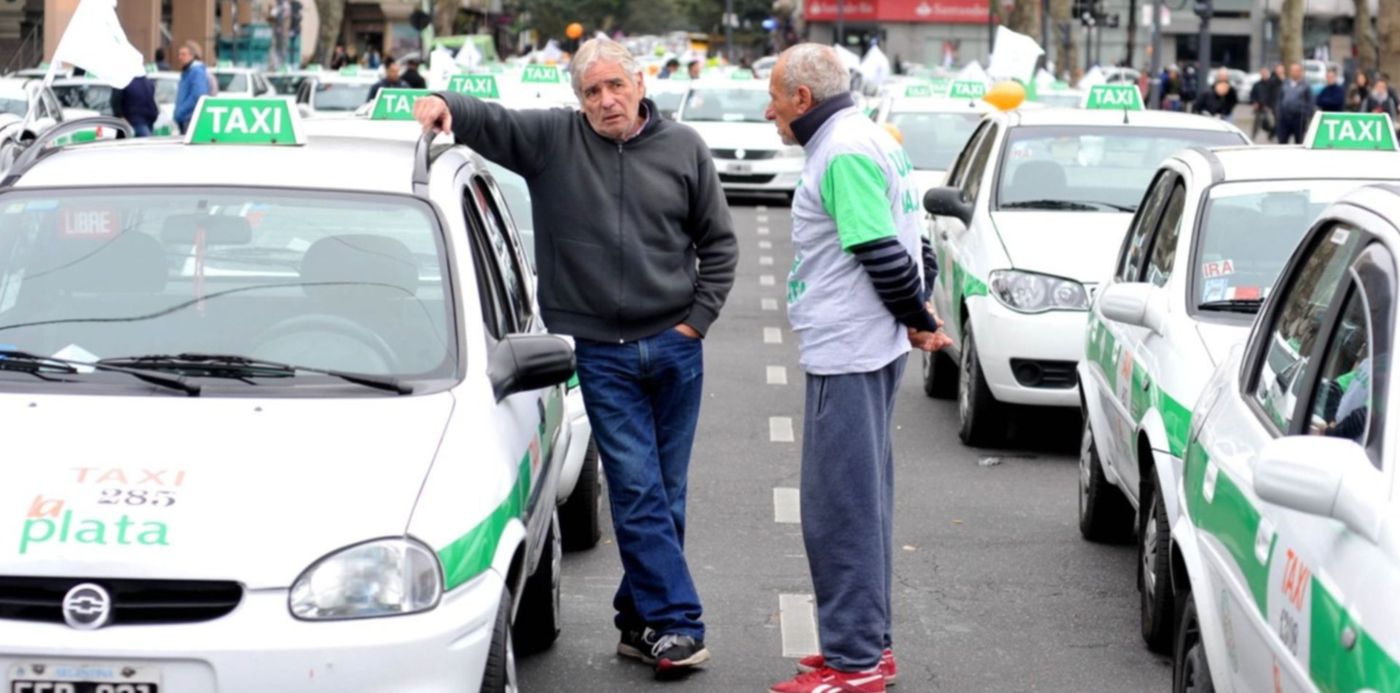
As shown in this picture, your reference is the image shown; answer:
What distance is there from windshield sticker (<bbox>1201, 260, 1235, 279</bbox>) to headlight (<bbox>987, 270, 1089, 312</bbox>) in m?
2.63

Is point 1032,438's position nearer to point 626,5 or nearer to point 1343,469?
point 1343,469

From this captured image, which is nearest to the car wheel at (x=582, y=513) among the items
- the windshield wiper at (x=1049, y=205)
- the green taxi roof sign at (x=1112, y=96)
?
the windshield wiper at (x=1049, y=205)

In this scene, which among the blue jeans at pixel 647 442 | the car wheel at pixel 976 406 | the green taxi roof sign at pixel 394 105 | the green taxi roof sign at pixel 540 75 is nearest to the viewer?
the blue jeans at pixel 647 442

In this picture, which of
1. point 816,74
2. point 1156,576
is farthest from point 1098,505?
point 816,74

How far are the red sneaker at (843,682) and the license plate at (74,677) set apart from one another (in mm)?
2191

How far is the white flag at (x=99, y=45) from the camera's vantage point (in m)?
11.9

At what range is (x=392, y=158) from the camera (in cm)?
606

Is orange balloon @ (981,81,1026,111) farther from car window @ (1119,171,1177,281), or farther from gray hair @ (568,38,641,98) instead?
gray hair @ (568,38,641,98)

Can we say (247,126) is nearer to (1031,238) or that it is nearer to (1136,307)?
(1136,307)

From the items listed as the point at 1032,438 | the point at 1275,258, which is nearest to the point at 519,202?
the point at 1032,438

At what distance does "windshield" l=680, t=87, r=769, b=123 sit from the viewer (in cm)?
2811

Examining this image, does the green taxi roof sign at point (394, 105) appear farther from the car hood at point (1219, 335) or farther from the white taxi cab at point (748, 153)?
the white taxi cab at point (748, 153)

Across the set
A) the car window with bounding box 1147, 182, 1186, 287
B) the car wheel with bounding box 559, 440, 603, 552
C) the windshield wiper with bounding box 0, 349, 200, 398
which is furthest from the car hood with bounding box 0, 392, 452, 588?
the car window with bounding box 1147, 182, 1186, 287

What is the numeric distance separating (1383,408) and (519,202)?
689 cm
